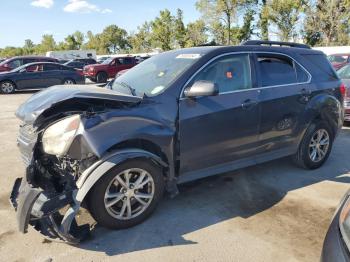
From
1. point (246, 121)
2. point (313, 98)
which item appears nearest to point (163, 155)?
point (246, 121)

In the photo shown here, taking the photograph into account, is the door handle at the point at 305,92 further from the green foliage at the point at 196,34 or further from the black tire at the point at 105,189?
→ the green foliage at the point at 196,34

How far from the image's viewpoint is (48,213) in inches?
124

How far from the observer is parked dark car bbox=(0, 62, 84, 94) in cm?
1684

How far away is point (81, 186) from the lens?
3334 mm

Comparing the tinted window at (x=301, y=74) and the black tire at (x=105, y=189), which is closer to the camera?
the black tire at (x=105, y=189)

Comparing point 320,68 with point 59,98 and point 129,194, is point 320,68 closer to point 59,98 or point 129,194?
point 129,194

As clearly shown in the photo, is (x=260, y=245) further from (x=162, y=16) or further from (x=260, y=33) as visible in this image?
(x=162, y=16)

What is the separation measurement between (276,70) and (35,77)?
1453cm

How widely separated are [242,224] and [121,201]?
4.27ft

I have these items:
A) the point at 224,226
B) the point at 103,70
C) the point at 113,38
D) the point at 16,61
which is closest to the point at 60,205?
the point at 224,226

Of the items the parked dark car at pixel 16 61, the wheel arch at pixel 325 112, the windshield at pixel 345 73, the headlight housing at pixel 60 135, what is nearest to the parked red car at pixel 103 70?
the parked dark car at pixel 16 61

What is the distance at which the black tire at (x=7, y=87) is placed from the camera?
54.9ft

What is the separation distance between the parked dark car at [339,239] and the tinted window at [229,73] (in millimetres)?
2230

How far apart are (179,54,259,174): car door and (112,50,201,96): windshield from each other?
239 millimetres
